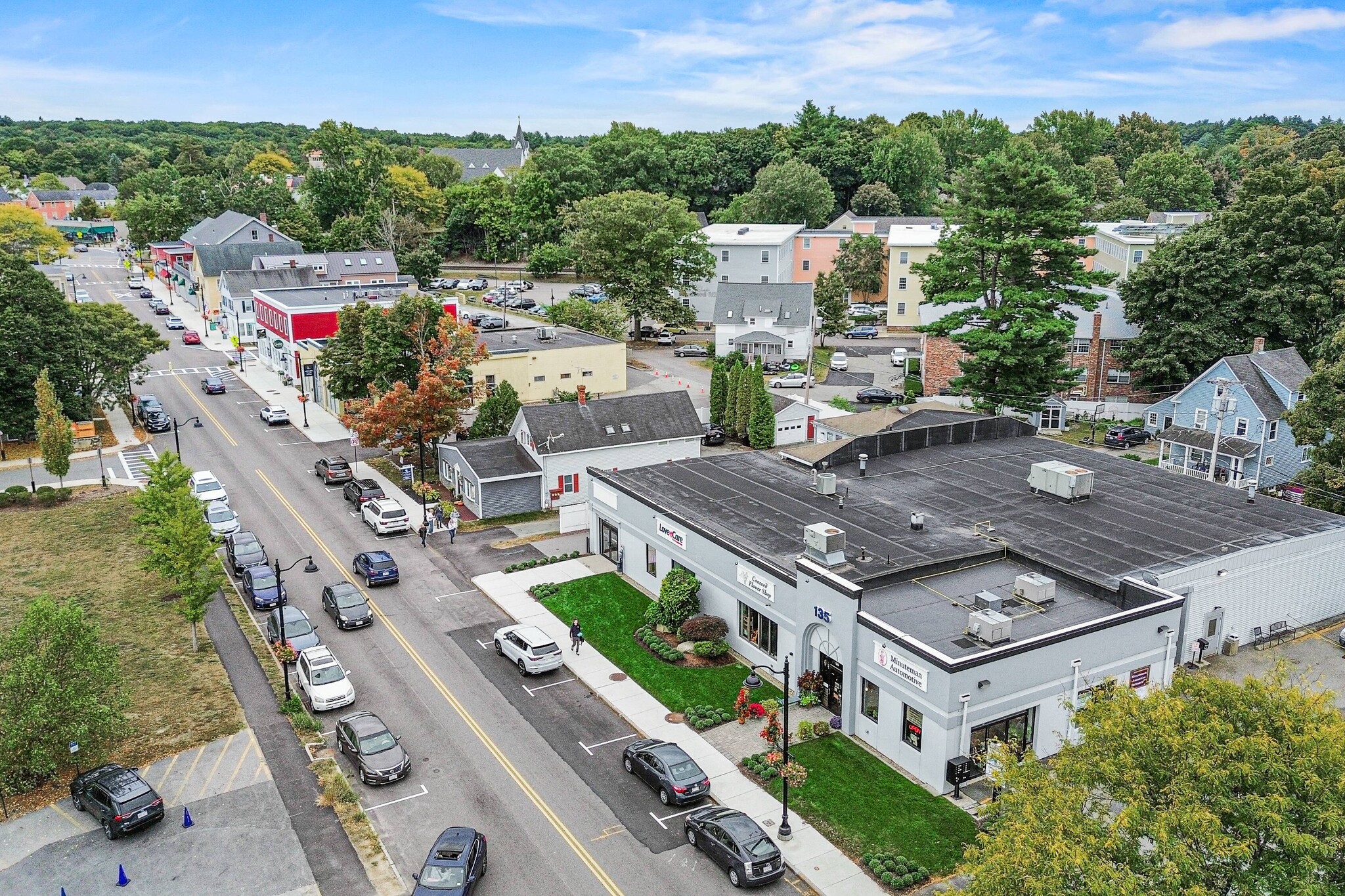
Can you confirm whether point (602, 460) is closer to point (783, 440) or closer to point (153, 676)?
point (783, 440)

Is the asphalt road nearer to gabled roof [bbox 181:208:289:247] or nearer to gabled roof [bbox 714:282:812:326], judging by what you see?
gabled roof [bbox 714:282:812:326]

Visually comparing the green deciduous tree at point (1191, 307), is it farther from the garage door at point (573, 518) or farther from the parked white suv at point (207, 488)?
the parked white suv at point (207, 488)

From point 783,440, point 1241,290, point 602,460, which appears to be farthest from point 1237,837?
point 1241,290

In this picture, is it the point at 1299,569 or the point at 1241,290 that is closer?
the point at 1299,569

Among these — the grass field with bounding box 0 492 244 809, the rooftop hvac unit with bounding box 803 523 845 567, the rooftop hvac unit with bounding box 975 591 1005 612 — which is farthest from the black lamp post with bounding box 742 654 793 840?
the grass field with bounding box 0 492 244 809

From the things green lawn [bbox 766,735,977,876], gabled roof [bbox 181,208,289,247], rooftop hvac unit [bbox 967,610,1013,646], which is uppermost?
gabled roof [bbox 181,208,289,247]
